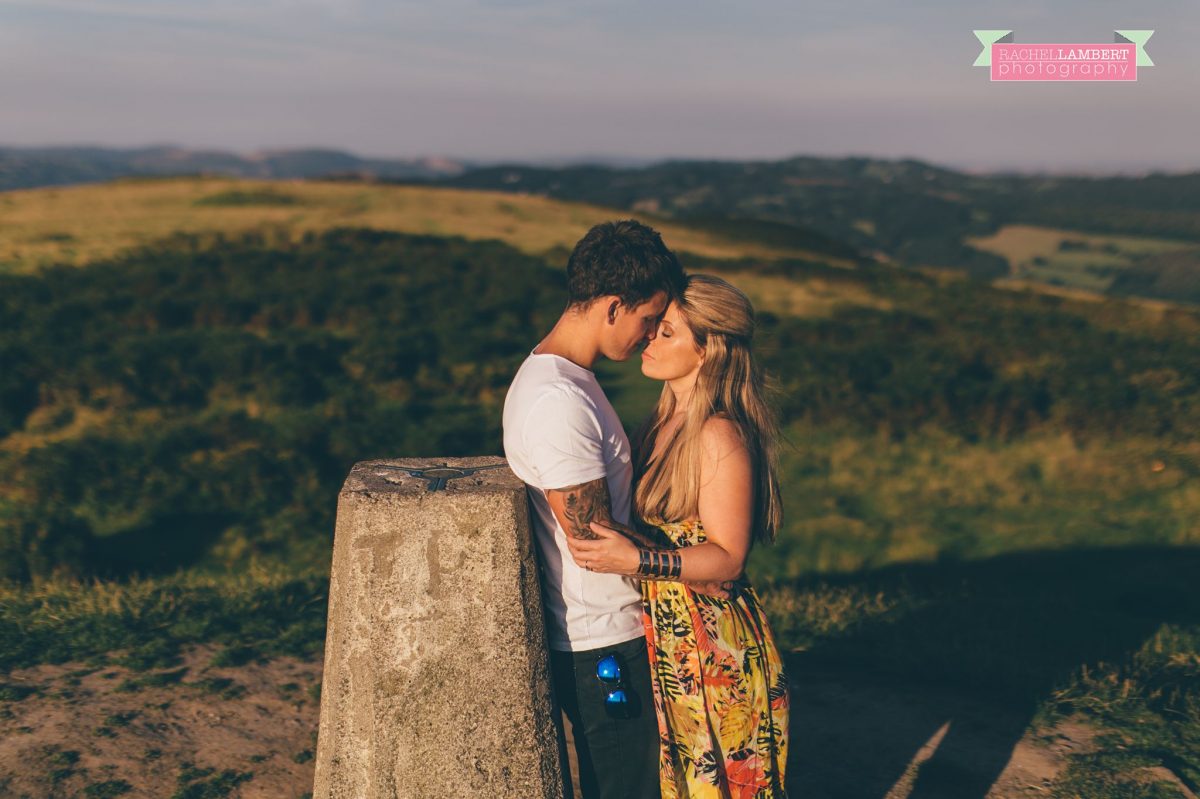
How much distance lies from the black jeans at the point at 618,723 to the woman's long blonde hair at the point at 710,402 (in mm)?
547

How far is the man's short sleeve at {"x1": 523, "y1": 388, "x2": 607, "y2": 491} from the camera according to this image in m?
2.98

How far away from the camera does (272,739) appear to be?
5332 millimetres

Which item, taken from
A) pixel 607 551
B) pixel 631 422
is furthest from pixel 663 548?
pixel 631 422

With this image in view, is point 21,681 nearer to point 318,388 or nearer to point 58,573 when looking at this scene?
point 58,573

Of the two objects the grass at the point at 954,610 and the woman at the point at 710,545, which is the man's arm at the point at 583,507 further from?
the grass at the point at 954,610

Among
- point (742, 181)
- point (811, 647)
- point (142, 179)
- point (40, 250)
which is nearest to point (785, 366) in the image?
point (811, 647)

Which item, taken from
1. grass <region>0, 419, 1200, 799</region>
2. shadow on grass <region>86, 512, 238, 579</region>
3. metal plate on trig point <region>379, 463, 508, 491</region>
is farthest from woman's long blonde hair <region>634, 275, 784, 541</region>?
shadow on grass <region>86, 512, 238, 579</region>

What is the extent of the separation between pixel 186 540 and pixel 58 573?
Result: 160 centimetres

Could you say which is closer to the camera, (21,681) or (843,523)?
(21,681)

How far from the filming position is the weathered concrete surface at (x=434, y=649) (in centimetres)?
319

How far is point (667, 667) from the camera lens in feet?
11.1

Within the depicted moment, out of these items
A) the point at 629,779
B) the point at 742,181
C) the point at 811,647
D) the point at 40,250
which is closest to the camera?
the point at 629,779

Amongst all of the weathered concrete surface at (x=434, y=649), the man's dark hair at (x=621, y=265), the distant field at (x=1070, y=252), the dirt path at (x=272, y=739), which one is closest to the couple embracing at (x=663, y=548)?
the man's dark hair at (x=621, y=265)

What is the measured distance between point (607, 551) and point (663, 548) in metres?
0.31
